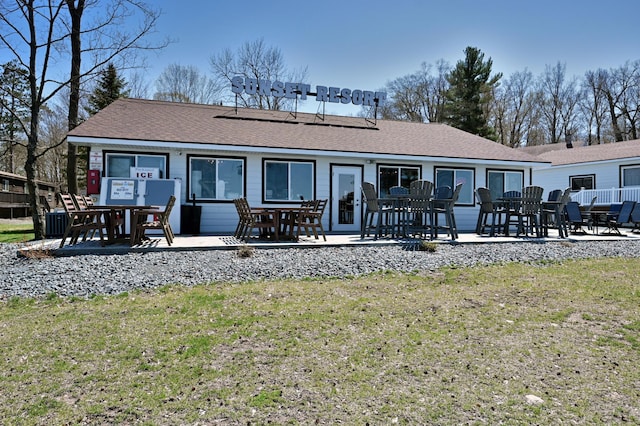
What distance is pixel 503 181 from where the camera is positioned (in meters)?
13.9

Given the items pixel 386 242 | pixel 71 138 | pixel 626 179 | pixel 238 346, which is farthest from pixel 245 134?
pixel 626 179

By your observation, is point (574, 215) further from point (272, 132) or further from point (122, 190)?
point (122, 190)

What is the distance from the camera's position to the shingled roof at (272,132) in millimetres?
11070

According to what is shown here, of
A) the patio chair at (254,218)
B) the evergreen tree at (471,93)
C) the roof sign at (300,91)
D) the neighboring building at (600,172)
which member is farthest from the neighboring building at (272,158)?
the evergreen tree at (471,93)

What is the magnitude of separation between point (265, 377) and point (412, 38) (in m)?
19.1

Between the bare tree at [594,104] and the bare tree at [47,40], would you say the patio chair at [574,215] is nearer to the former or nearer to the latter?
the bare tree at [47,40]

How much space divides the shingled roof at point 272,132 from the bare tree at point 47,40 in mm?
1278

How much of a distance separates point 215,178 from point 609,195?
1567 centimetres

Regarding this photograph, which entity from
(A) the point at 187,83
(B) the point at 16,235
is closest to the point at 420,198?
(B) the point at 16,235

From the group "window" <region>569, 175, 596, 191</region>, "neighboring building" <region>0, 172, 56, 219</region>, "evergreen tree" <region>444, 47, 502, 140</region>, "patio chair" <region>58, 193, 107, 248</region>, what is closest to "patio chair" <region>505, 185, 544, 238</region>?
"patio chair" <region>58, 193, 107, 248</region>

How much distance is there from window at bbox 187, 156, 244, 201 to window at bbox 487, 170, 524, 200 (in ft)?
26.6

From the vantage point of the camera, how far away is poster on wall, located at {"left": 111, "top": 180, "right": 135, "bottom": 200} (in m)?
9.71

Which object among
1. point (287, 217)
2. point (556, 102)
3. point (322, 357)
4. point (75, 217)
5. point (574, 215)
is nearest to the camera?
point (322, 357)

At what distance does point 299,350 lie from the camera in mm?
2971
